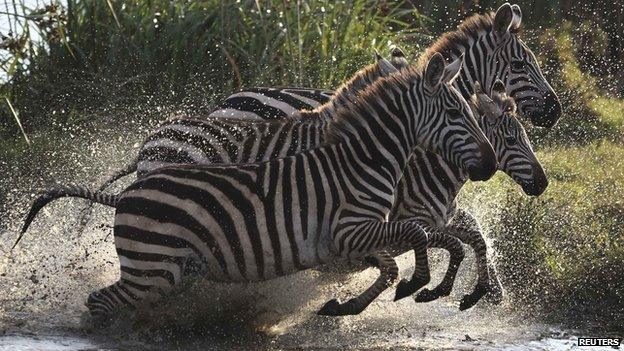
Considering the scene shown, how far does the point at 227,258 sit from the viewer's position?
9008 mm

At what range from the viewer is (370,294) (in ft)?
31.8

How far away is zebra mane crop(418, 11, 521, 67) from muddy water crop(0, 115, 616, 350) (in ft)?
6.27

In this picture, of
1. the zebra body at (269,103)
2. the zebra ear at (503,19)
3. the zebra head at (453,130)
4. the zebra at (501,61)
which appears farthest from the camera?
the zebra ear at (503,19)

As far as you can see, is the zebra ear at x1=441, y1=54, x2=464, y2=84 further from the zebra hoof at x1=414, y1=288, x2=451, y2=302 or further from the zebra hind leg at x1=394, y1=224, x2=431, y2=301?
the zebra hoof at x1=414, y1=288, x2=451, y2=302

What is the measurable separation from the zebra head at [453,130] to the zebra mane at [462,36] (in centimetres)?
175

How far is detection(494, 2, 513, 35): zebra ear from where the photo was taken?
1209 cm

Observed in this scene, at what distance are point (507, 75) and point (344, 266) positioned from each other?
2529mm

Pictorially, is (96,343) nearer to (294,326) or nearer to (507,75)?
(294,326)

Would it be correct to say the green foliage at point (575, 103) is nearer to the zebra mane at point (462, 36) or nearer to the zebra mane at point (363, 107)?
the zebra mane at point (462, 36)

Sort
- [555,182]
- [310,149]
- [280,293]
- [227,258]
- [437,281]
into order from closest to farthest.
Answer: [227,258] → [310,149] → [280,293] → [437,281] → [555,182]

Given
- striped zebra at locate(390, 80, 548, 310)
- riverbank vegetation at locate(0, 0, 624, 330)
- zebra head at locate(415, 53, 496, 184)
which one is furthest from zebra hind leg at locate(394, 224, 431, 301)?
riverbank vegetation at locate(0, 0, 624, 330)

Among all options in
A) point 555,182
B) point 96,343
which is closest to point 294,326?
point 96,343

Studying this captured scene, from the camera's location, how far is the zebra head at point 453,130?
9.69 m

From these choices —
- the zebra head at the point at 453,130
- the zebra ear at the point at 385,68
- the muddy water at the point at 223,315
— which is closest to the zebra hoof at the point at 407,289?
the muddy water at the point at 223,315
